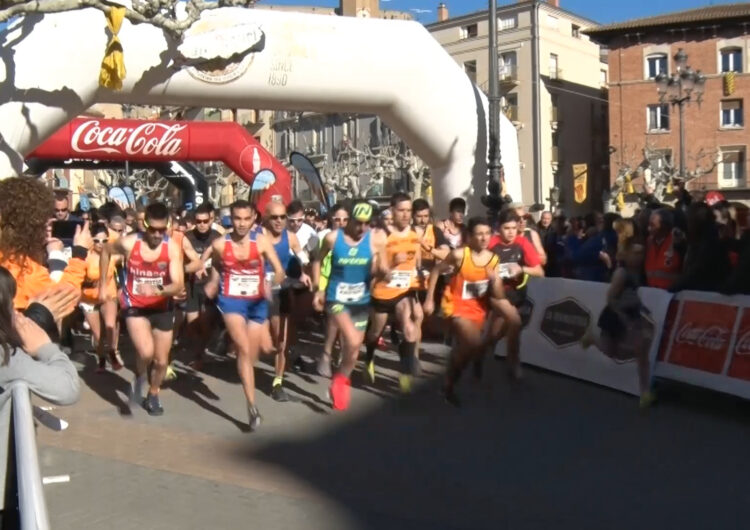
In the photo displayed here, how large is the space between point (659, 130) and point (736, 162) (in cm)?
435

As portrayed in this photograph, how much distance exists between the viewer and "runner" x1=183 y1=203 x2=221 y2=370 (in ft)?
33.2

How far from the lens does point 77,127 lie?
16.3m

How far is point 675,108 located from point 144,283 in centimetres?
4685

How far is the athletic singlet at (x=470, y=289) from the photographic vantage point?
8.10 metres

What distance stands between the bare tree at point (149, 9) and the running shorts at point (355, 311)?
343 cm

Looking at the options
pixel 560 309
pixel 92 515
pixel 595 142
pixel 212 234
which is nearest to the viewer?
pixel 92 515

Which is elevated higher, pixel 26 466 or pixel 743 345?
pixel 26 466

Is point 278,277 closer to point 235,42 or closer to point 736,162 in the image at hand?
point 235,42

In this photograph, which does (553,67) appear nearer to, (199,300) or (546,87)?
(546,87)

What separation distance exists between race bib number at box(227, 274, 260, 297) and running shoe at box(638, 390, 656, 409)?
3263 mm

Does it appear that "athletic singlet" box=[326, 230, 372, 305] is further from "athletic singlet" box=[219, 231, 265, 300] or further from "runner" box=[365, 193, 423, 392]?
"athletic singlet" box=[219, 231, 265, 300]

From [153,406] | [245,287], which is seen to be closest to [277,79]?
[245,287]

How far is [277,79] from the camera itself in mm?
10625

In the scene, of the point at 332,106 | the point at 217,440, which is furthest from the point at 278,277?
the point at 332,106
